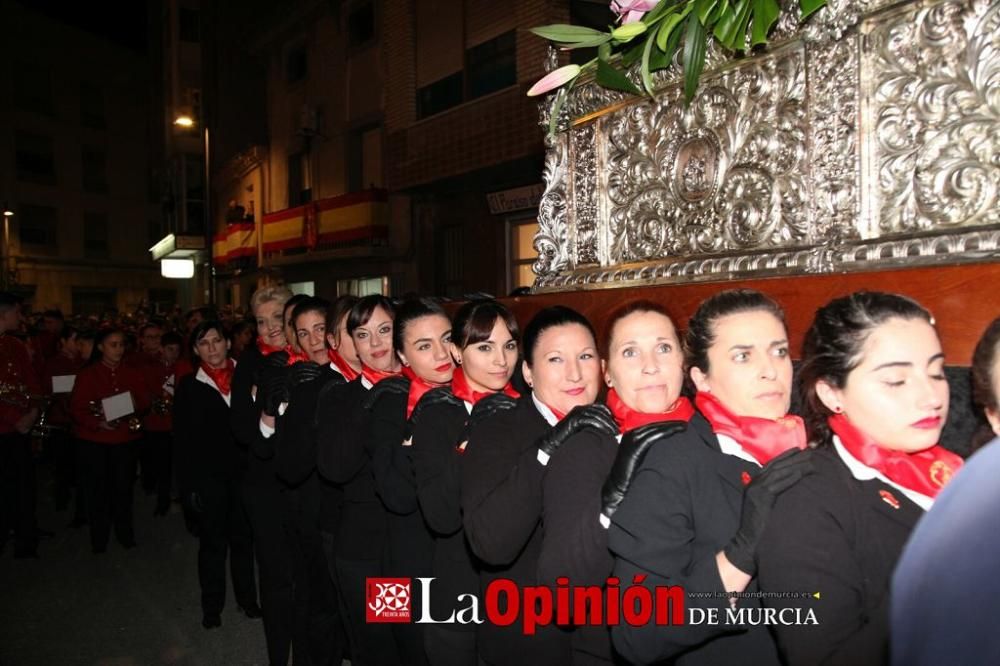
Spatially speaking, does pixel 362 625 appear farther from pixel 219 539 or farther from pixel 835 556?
pixel 835 556

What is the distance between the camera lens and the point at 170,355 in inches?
277

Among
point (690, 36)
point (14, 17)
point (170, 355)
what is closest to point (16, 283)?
point (14, 17)

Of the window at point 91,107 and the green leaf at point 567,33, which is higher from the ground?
the window at point 91,107

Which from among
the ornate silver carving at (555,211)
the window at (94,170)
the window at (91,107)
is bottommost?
the ornate silver carving at (555,211)

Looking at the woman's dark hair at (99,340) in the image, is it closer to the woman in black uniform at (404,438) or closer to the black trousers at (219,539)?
the black trousers at (219,539)

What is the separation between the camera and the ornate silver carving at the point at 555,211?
107 inches

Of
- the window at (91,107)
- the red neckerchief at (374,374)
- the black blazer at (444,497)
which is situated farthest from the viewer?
the window at (91,107)

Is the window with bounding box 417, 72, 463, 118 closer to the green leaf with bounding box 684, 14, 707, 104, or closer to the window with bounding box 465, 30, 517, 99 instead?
the window with bounding box 465, 30, 517, 99

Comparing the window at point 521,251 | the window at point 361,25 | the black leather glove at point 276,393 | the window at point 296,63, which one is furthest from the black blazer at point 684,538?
the window at point 296,63

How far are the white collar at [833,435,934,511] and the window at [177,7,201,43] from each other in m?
27.9

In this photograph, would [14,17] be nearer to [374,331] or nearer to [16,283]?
[16,283]

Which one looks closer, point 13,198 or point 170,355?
point 170,355

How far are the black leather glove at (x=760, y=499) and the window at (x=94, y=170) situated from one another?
34364mm

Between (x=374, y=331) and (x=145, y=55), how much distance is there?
35.6 m
